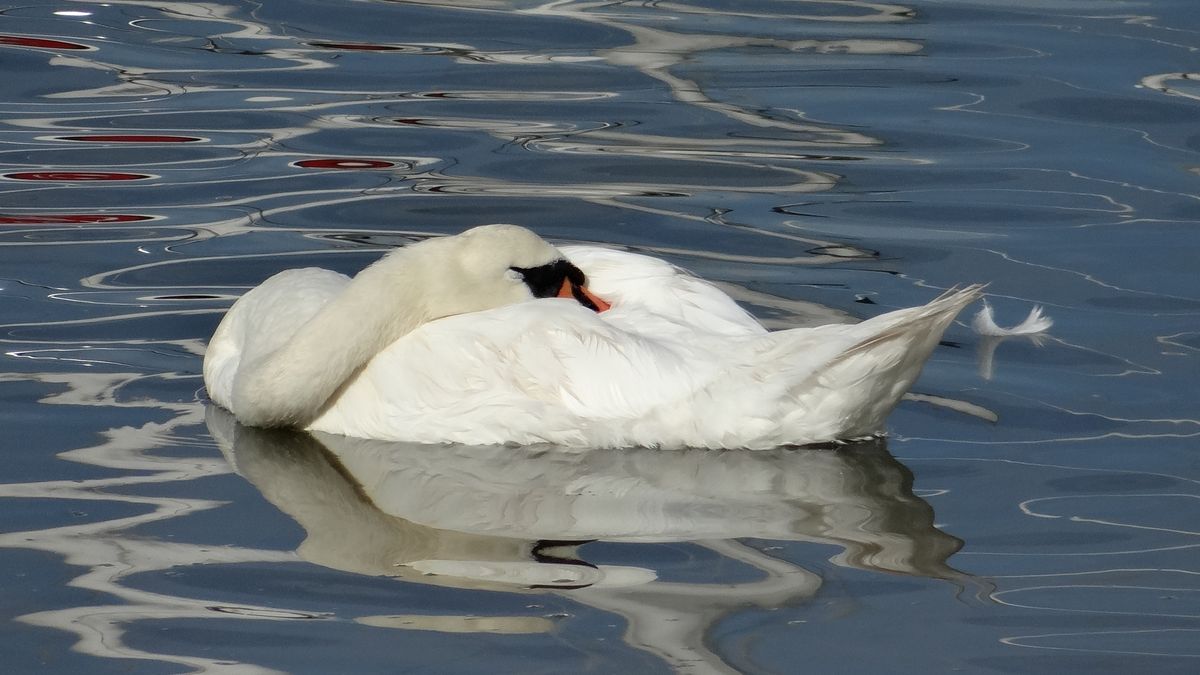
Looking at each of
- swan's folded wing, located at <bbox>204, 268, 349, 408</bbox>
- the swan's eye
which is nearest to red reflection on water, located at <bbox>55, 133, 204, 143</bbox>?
swan's folded wing, located at <bbox>204, 268, 349, 408</bbox>

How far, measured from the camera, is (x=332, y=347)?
7164 mm

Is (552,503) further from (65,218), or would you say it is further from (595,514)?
(65,218)

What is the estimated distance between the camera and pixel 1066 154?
11.9 m

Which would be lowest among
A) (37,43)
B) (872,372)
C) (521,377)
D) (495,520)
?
(495,520)

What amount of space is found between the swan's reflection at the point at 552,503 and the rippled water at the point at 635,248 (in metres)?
0.02

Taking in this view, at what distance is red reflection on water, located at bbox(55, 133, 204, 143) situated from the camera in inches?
477

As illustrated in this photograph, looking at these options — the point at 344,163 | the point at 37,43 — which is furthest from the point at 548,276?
the point at 37,43

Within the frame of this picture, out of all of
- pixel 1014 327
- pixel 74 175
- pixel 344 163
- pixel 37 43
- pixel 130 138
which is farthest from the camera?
pixel 37 43

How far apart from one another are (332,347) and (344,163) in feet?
15.6

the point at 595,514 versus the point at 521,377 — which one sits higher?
the point at 521,377

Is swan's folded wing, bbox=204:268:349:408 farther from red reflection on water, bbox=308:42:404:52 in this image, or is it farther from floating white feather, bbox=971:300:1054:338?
red reflection on water, bbox=308:42:404:52

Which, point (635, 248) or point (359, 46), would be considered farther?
point (359, 46)

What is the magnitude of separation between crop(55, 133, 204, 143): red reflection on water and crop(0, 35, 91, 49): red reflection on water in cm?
253

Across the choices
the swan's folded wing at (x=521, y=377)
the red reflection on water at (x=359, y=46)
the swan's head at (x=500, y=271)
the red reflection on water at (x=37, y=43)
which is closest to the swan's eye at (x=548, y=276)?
the swan's head at (x=500, y=271)
